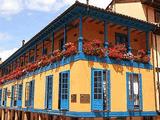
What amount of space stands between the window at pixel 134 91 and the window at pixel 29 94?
8.38m

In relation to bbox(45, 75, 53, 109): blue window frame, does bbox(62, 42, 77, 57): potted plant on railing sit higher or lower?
higher

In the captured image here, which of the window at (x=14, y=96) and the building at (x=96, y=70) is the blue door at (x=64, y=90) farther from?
the window at (x=14, y=96)

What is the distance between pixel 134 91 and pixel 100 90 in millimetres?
3078

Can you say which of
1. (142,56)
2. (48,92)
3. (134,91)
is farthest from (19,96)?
(142,56)

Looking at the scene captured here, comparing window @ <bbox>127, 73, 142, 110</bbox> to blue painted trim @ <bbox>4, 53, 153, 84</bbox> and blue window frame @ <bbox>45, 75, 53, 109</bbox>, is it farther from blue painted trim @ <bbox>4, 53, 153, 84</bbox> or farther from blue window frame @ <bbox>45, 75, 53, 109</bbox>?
blue window frame @ <bbox>45, 75, 53, 109</bbox>

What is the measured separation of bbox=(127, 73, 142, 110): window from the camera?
55.7 feet

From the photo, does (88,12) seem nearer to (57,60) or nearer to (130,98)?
(57,60)

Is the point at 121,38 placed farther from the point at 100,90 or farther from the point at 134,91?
the point at 100,90

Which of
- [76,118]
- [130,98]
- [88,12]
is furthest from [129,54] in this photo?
[76,118]

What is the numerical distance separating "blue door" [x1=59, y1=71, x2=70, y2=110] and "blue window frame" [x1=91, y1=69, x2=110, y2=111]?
64.4 inches

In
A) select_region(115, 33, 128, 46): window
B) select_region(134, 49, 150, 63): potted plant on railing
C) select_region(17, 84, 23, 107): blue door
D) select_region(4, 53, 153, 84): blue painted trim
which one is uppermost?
select_region(115, 33, 128, 46): window

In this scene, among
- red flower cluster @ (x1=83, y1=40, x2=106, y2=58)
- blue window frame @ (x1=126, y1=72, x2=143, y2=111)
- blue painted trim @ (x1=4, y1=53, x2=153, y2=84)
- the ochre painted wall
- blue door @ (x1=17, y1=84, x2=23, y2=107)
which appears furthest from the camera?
blue door @ (x1=17, y1=84, x2=23, y2=107)

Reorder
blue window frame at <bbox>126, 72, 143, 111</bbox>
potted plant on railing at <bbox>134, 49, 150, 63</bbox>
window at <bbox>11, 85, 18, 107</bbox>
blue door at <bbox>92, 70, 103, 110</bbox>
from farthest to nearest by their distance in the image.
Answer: window at <bbox>11, 85, 18, 107</bbox> → potted plant on railing at <bbox>134, 49, 150, 63</bbox> → blue window frame at <bbox>126, 72, 143, 111</bbox> → blue door at <bbox>92, 70, 103, 110</bbox>

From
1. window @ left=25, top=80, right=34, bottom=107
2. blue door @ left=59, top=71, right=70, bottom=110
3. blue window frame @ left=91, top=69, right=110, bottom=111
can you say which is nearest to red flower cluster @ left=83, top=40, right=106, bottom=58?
blue window frame @ left=91, top=69, right=110, bottom=111
